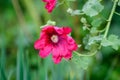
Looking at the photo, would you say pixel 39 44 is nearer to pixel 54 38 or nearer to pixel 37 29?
pixel 54 38

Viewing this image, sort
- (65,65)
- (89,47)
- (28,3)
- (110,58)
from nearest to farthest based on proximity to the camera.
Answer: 1. (89,47)
2. (65,65)
3. (28,3)
4. (110,58)

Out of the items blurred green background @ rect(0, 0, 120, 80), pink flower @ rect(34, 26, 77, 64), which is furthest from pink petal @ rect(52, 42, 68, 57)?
blurred green background @ rect(0, 0, 120, 80)

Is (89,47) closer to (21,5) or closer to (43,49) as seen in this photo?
(43,49)

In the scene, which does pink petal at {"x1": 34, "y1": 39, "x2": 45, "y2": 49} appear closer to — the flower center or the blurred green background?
the flower center

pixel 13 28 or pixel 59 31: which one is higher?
pixel 59 31

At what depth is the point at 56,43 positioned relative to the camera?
1.09m

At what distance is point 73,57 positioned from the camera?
1077 mm

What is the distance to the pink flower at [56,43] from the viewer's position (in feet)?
3.42

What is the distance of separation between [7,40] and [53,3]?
1388 mm

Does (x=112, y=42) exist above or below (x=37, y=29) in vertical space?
above

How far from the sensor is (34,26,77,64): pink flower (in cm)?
104

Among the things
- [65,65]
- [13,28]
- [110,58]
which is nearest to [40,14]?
[13,28]

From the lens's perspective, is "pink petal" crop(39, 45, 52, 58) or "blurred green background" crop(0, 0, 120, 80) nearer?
"pink petal" crop(39, 45, 52, 58)

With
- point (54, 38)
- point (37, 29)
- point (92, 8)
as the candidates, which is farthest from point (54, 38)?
point (37, 29)
